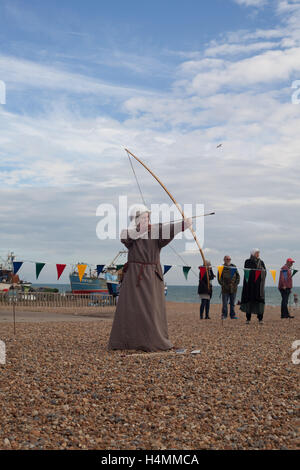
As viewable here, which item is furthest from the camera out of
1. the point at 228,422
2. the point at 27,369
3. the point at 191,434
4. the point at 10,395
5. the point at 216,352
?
the point at 216,352

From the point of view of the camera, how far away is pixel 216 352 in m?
8.42

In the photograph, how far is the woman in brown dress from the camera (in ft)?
27.2

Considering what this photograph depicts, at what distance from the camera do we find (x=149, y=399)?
5.35m

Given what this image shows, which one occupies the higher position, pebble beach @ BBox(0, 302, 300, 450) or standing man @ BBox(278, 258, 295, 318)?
standing man @ BBox(278, 258, 295, 318)

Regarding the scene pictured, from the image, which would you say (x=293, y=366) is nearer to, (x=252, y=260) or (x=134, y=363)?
(x=134, y=363)

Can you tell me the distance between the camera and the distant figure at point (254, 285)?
46.1 feet

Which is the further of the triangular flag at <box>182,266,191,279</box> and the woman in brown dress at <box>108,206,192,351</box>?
the triangular flag at <box>182,266,191,279</box>

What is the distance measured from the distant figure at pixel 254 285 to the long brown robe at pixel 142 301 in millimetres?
6136

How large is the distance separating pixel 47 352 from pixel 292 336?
5.65m

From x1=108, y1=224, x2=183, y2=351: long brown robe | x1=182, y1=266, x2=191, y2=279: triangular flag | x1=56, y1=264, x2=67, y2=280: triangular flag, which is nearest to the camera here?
x1=108, y1=224, x2=183, y2=351: long brown robe

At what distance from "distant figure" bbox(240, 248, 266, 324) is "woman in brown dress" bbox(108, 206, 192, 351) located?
6139mm

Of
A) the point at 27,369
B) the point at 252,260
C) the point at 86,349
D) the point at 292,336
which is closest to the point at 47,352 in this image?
the point at 86,349

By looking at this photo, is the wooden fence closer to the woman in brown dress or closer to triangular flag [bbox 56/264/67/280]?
triangular flag [bbox 56/264/67/280]

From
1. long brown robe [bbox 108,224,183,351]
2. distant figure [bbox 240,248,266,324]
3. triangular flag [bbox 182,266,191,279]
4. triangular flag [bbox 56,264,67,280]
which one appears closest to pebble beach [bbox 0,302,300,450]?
long brown robe [bbox 108,224,183,351]
